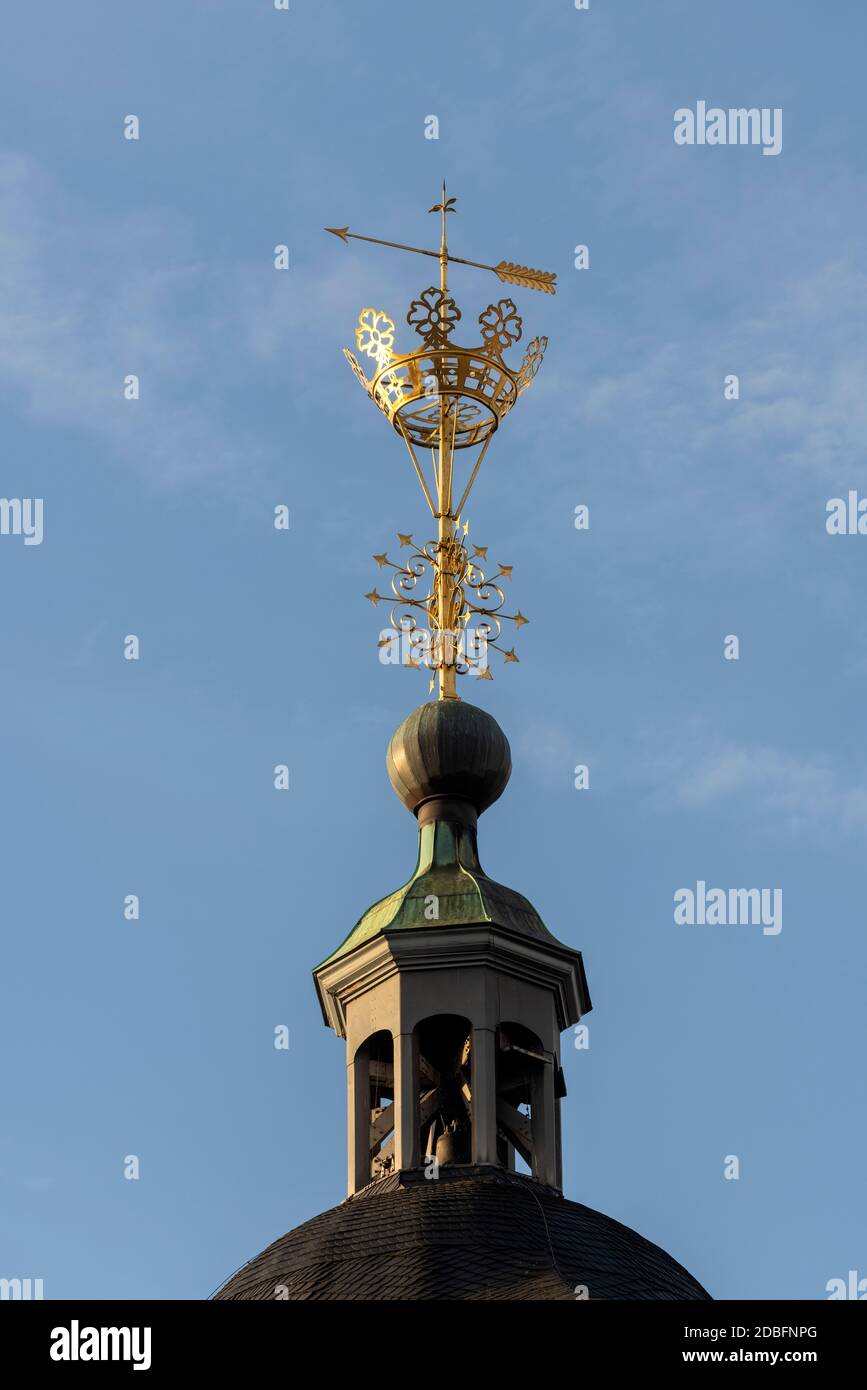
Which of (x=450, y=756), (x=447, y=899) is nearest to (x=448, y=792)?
(x=450, y=756)

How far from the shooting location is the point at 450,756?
63.1 m

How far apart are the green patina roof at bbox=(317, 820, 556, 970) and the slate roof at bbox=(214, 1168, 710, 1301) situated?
15.0ft

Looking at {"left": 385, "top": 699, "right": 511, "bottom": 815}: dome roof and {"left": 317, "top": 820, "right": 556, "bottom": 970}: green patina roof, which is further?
{"left": 385, "top": 699, "right": 511, "bottom": 815}: dome roof

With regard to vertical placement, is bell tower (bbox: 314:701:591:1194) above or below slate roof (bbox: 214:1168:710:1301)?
above

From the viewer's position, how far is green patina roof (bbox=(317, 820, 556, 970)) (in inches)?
2410

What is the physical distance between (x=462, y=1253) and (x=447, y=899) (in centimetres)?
809

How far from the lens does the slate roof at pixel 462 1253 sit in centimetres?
5412

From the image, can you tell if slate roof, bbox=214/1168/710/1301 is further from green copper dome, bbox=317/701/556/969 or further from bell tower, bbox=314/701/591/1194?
green copper dome, bbox=317/701/556/969

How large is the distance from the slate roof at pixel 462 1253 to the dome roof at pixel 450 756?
7.37 metres
